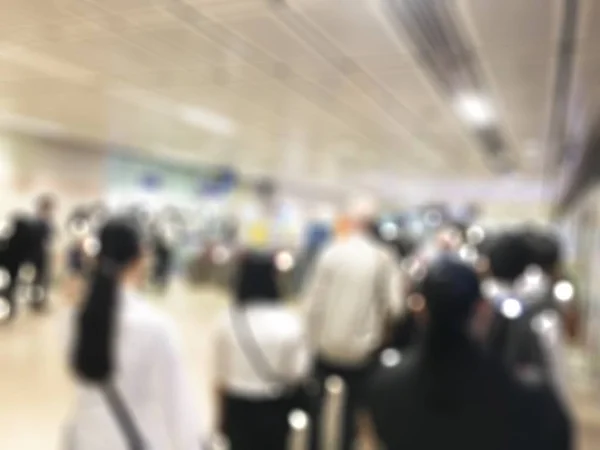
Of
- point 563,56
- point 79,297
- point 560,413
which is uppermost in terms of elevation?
point 563,56

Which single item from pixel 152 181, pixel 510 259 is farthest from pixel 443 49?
pixel 152 181

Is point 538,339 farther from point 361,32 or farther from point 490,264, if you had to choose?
point 361,32

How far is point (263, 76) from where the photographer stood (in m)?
5.02

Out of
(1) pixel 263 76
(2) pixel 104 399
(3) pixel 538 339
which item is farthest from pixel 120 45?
(3) pixel 538 339

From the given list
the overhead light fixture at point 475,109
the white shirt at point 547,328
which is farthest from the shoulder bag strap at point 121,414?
the overhead light fixture at point 475,109

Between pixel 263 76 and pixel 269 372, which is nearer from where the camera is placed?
pixel 269 372

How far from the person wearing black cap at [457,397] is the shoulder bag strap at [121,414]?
2.95 ft

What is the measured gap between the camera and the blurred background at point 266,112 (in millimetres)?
3629

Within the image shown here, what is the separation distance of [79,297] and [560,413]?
4.84 feet

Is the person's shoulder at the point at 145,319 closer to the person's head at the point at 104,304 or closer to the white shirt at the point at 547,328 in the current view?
the person's head at the point at 104,304

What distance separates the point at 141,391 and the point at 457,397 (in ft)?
3.54

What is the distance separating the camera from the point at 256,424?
2.73 meters

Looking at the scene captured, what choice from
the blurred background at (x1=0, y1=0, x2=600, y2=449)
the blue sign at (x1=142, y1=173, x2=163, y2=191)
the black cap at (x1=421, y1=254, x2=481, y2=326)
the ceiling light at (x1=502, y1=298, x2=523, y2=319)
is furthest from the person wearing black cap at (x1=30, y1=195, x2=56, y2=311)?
the black cap at (x1=421, y1=254, x2=481, y2=326)

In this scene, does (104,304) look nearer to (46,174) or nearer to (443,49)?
(443,49)
